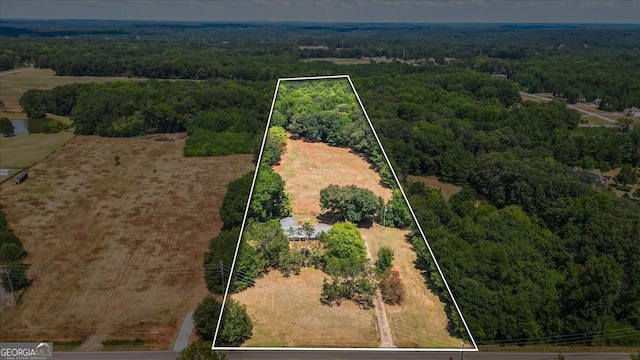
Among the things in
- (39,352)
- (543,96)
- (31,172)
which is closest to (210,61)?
(31,172)

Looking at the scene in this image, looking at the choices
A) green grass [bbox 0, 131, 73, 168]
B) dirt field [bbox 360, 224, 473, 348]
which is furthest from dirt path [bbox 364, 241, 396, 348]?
green grass [bbox 0, 131, 73, 168]

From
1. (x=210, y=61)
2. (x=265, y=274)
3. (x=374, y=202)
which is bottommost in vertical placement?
(x=210, y=61)

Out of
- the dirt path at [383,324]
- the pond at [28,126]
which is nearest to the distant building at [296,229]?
the dirt path at [383,324]

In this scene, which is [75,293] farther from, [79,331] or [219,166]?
[219,166]

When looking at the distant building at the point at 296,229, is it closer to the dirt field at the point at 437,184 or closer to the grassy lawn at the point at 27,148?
the dirt field at the point at 437,184

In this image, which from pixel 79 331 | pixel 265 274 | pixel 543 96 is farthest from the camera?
pixel 543 96

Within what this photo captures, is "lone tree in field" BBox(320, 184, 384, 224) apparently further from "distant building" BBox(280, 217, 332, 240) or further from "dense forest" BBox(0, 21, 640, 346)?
"dense forest" BBox(0, 21, 640, 346)
